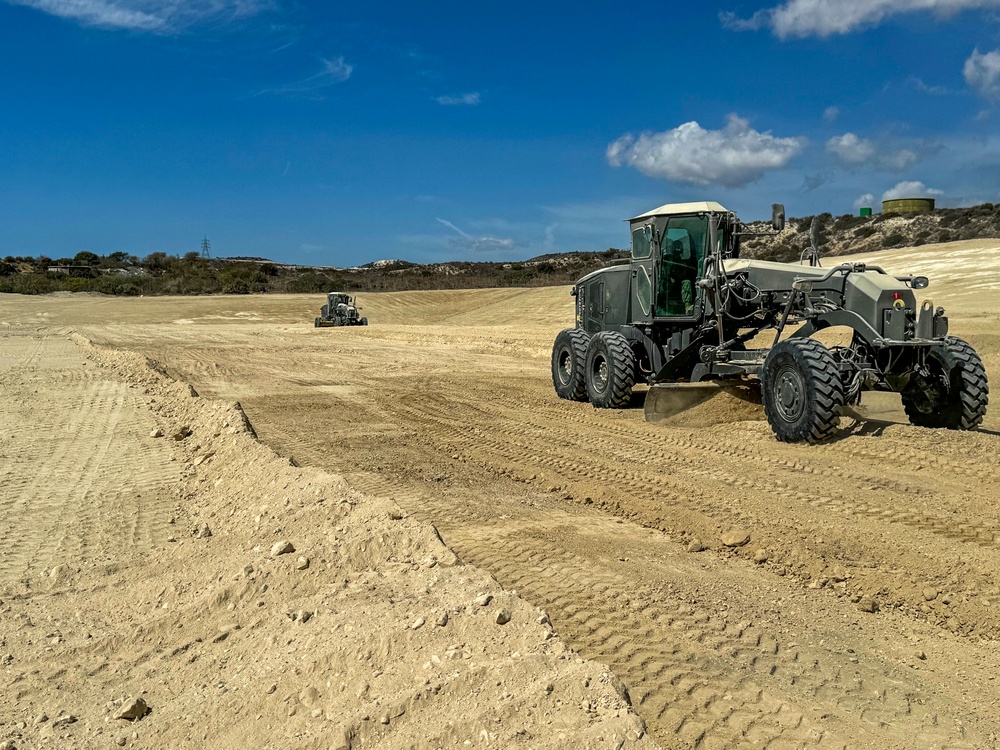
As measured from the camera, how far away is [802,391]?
7926 mm

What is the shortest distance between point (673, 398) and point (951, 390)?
295 centimetres

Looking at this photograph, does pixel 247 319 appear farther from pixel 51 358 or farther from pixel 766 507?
pixel 766 507

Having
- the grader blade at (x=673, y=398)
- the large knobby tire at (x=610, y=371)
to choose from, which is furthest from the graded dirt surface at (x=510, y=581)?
the large knobby tire at (x=610, y=371)

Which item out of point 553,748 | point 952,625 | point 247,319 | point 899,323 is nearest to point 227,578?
point 553,748

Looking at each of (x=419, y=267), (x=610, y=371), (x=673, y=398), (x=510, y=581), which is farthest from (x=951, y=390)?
(x=419, y=267)

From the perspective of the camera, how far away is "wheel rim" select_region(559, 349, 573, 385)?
1252cm

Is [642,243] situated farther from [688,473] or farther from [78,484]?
[78,484]

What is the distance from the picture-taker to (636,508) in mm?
6277

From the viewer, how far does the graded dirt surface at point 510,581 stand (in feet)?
10.3

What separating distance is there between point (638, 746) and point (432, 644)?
104cm

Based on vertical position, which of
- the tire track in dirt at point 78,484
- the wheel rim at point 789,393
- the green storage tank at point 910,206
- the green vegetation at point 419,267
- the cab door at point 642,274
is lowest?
the tire track in dirt at point 78,484

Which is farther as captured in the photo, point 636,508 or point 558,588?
point 636,508

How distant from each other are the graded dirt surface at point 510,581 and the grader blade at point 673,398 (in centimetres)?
23

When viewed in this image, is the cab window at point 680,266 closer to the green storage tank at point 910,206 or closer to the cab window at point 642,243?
the cab window at point 642,243
